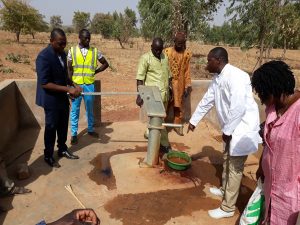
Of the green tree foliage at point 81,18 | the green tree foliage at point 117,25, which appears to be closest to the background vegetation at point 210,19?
the green tree foliage at point 117,25

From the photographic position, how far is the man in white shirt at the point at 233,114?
296cm

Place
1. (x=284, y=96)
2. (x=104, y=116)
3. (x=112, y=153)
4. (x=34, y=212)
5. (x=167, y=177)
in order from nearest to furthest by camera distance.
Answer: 1. (x=284, y=96)
2. (x=34, y=212)
3. (x=167, y=177)
4. (x=112, y=153)
5. (x=104, y=116)

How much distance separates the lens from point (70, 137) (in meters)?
5.34

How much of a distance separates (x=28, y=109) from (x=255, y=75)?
178 inches

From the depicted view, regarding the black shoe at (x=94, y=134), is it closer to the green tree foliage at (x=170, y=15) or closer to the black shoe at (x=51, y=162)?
the black shoe at (x=51, y=162)

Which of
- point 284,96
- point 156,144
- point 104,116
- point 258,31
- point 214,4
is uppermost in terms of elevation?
point 214,4

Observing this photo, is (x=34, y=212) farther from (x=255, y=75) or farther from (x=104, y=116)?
(x=104, y=116)

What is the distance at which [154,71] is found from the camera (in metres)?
4.82

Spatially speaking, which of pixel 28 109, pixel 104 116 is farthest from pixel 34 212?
pixel 104 116

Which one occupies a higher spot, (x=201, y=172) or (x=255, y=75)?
(x=255, y=75)

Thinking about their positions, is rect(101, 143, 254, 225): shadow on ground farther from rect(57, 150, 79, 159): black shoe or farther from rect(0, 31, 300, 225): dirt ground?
rect(57, 150, 79, 159): black shoe

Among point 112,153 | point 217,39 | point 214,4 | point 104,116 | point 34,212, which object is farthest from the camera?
point 217,39

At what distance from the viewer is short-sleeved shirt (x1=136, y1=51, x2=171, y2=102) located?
477cm

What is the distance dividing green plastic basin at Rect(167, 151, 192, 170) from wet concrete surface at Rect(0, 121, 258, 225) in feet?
0.34
